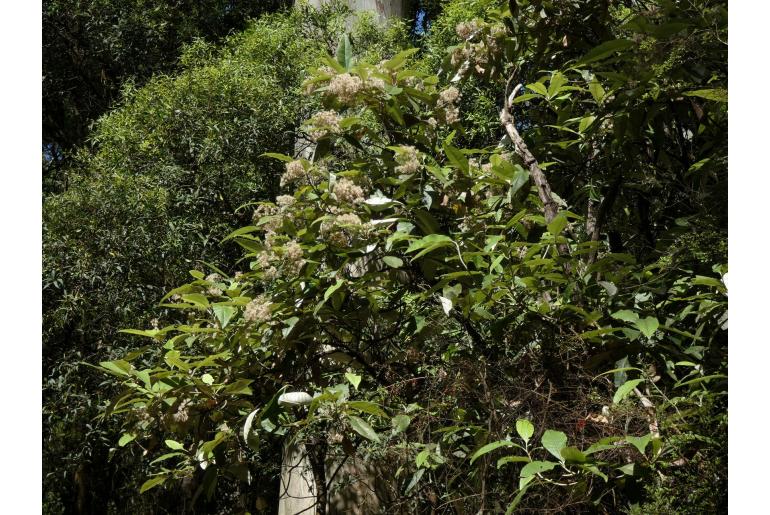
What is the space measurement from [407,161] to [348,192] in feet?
0.48

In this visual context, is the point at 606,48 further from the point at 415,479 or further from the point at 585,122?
the point at 415,479

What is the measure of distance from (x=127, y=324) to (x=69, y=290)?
387mm

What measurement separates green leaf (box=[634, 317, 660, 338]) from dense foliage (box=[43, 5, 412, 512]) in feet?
9.39

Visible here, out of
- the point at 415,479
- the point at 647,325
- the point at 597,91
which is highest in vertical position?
the point at 597,91

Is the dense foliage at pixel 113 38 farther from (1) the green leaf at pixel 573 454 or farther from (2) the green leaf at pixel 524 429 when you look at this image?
(1) the green leaf at pixel 573 454

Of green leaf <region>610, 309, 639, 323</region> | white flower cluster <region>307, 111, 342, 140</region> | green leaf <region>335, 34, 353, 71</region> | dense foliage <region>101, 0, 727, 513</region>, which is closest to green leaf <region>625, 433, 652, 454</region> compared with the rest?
dense foliage <region>101, 0, 727, 513</region>

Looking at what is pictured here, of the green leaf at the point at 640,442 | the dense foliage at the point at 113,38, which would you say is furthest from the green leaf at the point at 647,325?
the dense foliage at the point at 113,38

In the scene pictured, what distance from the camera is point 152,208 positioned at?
14.1ft

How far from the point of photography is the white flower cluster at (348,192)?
1811 mm

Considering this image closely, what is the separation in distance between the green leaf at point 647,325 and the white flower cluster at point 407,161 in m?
0.57

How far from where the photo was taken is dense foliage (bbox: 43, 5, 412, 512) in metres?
4.29

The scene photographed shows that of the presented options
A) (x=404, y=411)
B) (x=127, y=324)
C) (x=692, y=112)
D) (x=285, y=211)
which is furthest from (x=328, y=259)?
(x=127, y=324)

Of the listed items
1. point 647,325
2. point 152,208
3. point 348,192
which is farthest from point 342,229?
point 152,208

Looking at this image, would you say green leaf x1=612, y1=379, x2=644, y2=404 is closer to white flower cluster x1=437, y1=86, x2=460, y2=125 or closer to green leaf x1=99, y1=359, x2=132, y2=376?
white flower cluster x1=437, y1=86, x2=460, y2=125
